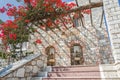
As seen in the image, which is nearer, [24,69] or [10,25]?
[24,69]

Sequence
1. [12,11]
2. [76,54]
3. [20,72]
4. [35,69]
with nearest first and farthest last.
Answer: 1. [20,72]
2. [35,69]
3. [12,11]
4. [76,54]

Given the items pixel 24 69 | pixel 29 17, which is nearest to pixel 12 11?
pixel 29 17

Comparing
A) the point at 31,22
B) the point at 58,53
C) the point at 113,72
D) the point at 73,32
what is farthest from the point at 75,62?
the point at 113,72

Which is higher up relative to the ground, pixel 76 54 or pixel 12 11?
pixel 12 11

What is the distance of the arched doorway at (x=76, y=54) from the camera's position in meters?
8.52

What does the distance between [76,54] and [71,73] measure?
475cm

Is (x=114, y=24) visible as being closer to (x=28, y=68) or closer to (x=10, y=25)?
(x=28, y=68)

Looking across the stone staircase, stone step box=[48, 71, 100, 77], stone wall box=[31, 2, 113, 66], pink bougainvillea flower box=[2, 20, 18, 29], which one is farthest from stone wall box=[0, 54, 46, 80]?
stone wall box=[31, 2, 113, 66]

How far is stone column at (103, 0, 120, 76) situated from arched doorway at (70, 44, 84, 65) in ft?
16.0

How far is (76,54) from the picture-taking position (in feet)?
28.6

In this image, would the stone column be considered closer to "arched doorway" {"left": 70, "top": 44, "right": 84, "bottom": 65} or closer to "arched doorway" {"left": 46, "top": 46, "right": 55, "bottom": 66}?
"arched doorway" {"left": 70, "top": 44, "right": 84, "bottom": 65}

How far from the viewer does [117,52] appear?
11.5 feet

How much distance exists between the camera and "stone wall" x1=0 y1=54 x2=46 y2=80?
327 centimetres

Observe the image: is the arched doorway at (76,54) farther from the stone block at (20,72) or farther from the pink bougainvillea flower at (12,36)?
the stone block at (20,72)
